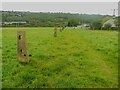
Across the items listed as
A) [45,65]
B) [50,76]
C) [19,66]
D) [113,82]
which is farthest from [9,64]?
[113,82]

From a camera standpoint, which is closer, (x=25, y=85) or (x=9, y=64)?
(x=25, y=85)

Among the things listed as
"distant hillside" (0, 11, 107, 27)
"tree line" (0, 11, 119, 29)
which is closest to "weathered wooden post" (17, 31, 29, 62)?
"tree line" (0, 11, 119, 29)

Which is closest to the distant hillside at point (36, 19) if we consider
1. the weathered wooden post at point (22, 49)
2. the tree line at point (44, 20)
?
the tree line at point (44, 20)

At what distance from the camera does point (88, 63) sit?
36.8 ft

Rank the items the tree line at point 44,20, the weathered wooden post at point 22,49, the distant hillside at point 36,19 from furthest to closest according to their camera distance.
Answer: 1. the distant hillside at point 36,19
2. the tree line at point 44,20
3. the weathered wooden post at point 22,49

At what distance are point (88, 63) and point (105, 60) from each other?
1.48m

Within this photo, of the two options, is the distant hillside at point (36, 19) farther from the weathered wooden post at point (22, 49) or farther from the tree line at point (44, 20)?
the weathered wooden post at point (22, 49)

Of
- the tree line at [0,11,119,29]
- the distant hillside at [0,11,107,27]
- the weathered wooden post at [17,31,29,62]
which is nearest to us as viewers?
the weathered wooden post at [17,31,29,62]

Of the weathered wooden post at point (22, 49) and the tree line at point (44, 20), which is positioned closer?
the weathered wooden post at point (22, 49)

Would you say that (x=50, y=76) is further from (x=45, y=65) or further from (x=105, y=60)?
(x=105, y=60)

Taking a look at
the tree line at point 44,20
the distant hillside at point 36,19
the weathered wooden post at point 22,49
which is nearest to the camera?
the weathered wooden post at point 22,49

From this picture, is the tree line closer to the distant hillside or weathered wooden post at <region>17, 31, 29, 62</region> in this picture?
the distant hillside

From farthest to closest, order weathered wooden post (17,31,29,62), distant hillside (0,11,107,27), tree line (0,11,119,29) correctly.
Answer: distant hillside (0,11,107,27) < tree line (0,11,119,29) < weathered wooden post (17,31,29,62)

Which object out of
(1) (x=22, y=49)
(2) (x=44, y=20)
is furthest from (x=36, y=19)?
(1) (x=22, y=49)
